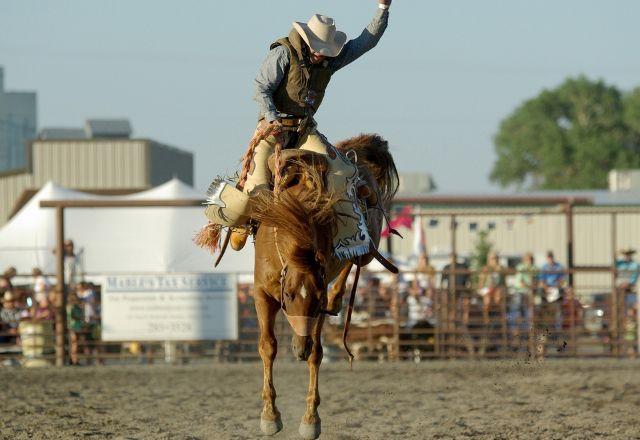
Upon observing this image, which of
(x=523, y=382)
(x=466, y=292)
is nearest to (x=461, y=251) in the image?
(x=466, y=292)

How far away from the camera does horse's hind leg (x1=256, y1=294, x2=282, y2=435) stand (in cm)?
670

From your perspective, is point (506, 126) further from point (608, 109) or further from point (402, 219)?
point (402, 219)

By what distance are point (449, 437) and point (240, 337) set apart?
22.4 feet

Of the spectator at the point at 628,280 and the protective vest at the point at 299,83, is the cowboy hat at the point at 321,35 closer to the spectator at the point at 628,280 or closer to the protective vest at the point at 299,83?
the protective vest at the point at 299,83

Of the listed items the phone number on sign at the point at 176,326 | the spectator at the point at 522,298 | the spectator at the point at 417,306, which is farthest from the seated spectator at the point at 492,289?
the phone number on sign at the point at 176,326

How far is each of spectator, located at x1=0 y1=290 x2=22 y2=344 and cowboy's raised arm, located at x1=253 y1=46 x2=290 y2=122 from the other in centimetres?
769

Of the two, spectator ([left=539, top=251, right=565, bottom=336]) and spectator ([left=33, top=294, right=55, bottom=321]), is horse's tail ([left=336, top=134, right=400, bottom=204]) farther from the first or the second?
spectator ([left=33, top=294, right=55, bottom=321])

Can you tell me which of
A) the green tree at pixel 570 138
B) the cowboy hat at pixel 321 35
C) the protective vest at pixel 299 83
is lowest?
the protective vest at pixel 299 83

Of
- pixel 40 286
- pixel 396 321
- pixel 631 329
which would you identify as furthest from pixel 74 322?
pixel 631 329

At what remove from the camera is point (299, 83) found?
23.0 ft

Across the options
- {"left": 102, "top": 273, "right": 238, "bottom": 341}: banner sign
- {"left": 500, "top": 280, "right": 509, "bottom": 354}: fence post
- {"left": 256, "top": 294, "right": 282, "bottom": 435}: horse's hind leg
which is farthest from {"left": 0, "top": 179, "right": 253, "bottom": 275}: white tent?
{"left": 256, "top": 294, "right": 282, "bottom": 435}: horse's hind leg

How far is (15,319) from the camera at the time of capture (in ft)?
45.8

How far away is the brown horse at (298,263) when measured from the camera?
21.3 ft

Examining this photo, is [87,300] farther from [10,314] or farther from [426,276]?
[426,276]
